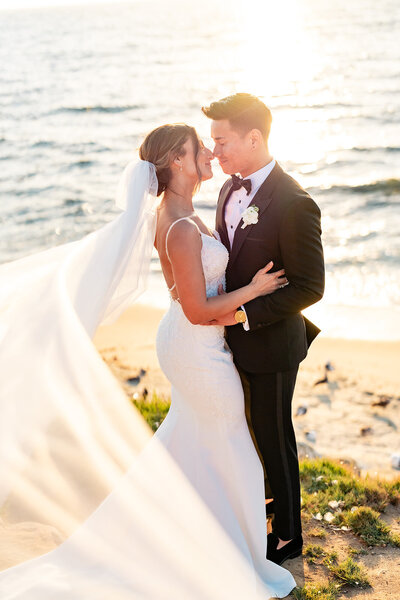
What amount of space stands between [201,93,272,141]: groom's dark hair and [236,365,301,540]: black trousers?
1.38 meters

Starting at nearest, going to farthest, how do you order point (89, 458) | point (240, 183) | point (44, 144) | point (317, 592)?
point (89, 458) → point (317, 592) → point (240, 183) → point (44, 144)

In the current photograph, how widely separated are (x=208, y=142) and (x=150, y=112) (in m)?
12.1

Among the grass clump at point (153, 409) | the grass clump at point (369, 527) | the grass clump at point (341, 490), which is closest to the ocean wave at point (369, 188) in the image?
the grass clump at point (153, 409)

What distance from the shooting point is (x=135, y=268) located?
12.0 ft

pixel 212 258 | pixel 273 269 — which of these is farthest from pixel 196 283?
pixel 273 269

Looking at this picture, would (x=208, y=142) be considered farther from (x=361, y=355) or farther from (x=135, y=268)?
(x=135, y=268)

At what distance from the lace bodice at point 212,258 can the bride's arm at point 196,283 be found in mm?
82

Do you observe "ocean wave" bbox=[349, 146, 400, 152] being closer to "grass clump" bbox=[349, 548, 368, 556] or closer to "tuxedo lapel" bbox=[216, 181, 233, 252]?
"tuxedo lapel" bbox=[216, 181, 233, 252]

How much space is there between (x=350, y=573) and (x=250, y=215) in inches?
83.5

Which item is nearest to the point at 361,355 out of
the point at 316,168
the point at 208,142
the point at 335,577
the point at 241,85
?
the point at 335,577

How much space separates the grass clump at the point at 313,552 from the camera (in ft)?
13.3

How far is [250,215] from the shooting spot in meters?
3.64

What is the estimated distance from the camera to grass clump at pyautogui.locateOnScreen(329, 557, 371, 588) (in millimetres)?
3762

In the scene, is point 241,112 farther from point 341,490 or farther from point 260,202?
point 341,490
